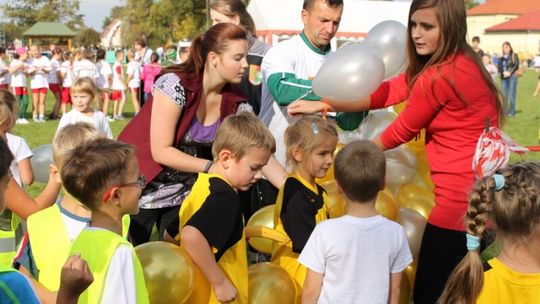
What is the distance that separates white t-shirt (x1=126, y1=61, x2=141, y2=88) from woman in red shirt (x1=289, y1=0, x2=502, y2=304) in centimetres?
1473

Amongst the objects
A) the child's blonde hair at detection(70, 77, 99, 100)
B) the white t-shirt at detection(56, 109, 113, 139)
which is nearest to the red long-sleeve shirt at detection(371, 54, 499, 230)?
the white t-shirt at detection(56, 109, 113, 139)

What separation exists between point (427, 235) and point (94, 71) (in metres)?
14.0

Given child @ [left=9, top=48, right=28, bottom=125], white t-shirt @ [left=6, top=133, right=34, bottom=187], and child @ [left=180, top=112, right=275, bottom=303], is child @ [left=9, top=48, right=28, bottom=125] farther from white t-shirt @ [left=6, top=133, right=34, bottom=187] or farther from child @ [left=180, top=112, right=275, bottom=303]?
child @ [left=180, top=112, right=275, bottom=303]

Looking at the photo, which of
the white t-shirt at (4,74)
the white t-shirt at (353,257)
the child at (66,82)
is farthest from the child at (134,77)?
the white t-shirt at (353,257)

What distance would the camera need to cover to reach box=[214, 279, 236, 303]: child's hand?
9.78ft

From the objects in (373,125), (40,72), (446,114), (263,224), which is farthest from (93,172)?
(40,72)

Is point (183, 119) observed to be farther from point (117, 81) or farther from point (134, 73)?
point (134, 73)

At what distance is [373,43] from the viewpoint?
460cm

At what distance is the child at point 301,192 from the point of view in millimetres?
3418

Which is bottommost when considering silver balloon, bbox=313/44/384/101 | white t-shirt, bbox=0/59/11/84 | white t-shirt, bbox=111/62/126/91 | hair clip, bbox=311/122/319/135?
white t-shirt, bbox=111/62/126/91

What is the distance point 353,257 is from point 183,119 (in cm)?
122

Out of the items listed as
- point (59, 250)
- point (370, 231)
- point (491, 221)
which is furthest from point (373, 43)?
point (59, 250)

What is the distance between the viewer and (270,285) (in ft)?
10.8

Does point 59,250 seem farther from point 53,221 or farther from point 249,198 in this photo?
point 249,198
